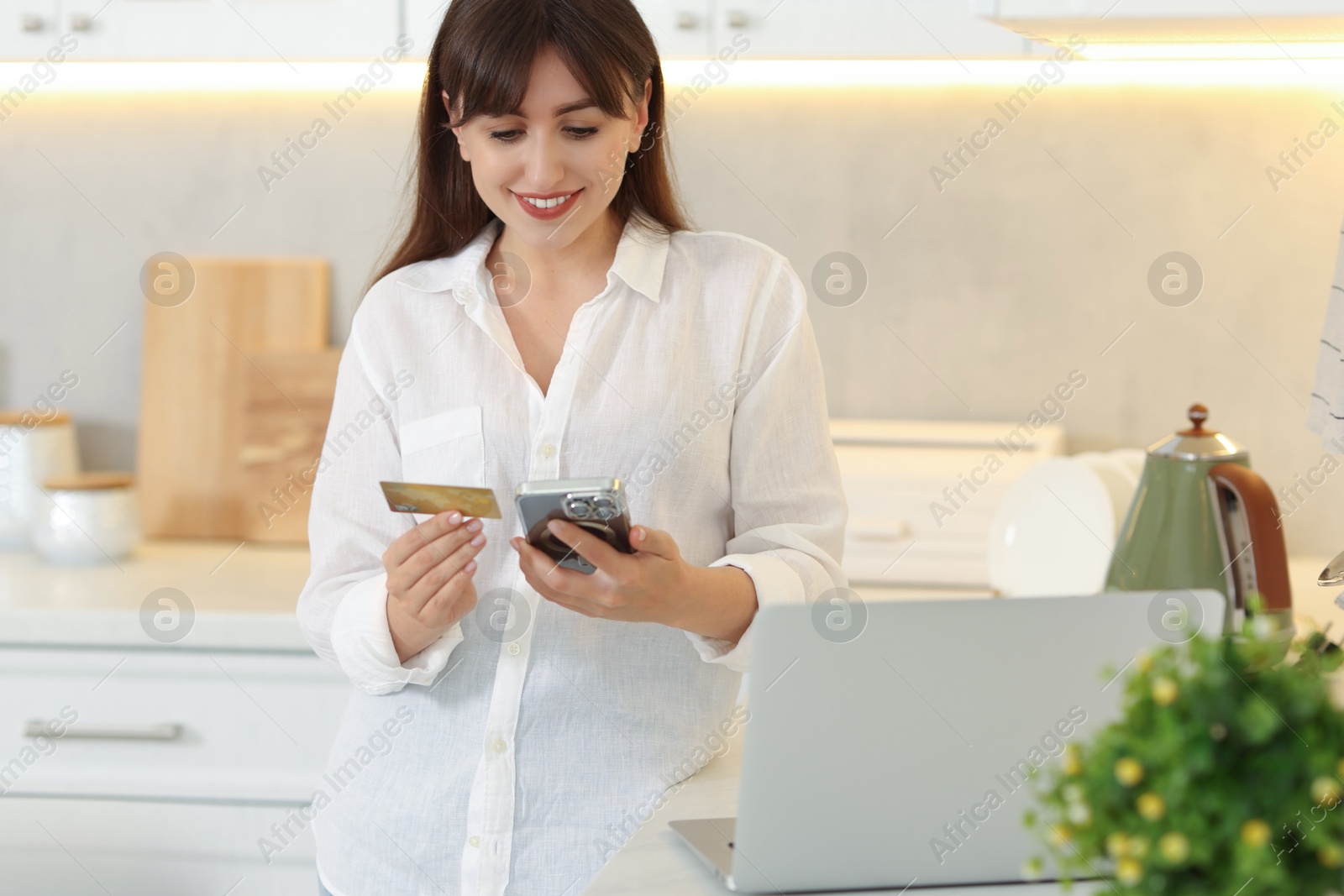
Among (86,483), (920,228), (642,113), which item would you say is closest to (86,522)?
(86,483)

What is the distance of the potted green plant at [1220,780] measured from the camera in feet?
1.42

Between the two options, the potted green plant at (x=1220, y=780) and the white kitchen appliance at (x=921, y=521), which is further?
the white kitchen appliance at (x=921, y=521)

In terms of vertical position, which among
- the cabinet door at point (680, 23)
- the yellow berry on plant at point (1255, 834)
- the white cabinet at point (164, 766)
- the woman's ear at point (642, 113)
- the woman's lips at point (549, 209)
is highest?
the cabinet door at point (680, 23)

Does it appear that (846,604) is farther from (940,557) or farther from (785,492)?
(940,557)

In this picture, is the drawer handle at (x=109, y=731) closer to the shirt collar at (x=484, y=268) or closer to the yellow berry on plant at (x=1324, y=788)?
the shirt collar at (x=484, y=268)

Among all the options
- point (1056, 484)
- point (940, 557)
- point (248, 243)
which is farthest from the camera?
point (248, 243)

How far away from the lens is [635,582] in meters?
0.89

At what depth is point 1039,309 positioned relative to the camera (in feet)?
6.55

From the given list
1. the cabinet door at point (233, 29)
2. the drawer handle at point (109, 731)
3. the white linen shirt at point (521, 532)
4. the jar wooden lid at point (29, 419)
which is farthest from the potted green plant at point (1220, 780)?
the jar wooden lid at point (29, 419)

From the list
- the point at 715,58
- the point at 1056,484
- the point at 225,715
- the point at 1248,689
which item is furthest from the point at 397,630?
the point at 715,58

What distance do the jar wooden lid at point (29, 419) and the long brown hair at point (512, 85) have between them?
4.03ft

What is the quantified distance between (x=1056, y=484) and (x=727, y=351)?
712 mm

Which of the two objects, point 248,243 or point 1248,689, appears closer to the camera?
point 1248,689

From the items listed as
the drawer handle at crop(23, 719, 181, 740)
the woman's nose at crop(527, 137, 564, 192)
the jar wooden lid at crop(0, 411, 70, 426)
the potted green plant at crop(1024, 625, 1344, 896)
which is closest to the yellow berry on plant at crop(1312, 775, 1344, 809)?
the potted green plant at crop(1024, 625, 1344, 896)
